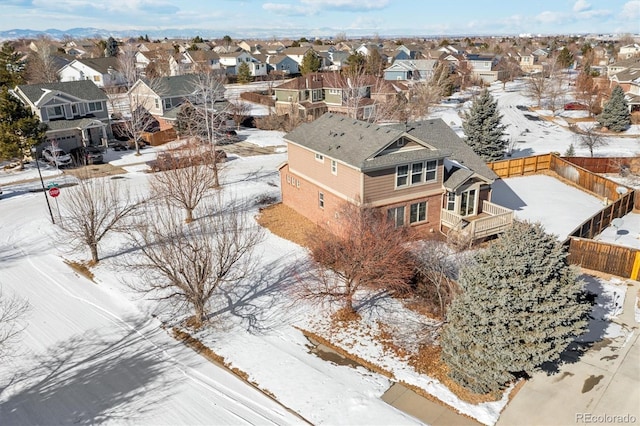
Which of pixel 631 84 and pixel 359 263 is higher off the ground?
pixel 631 84

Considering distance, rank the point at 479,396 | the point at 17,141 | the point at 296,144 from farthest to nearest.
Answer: the point at 17,141 < the point at 296,144 < the point at 479,396

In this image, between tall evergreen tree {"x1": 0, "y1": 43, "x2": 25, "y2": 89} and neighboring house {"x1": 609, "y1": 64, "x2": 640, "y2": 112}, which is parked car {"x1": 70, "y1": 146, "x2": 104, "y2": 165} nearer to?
tall evergreen tree {"x1": 0, "y1": 43, "x2": 25, "y2": 89}

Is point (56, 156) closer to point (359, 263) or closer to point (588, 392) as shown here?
point (359, 263)

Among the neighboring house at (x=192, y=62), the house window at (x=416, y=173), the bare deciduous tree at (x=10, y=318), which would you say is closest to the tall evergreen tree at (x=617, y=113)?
the house window at (x=416, y=173)

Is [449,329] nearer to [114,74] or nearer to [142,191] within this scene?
[142,191]

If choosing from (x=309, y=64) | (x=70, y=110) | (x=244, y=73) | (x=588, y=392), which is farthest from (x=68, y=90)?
(x=309, y=64)

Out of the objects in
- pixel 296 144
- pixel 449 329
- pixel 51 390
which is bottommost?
pixel 51 390

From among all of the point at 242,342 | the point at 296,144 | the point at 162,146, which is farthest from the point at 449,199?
the point at 162,146
